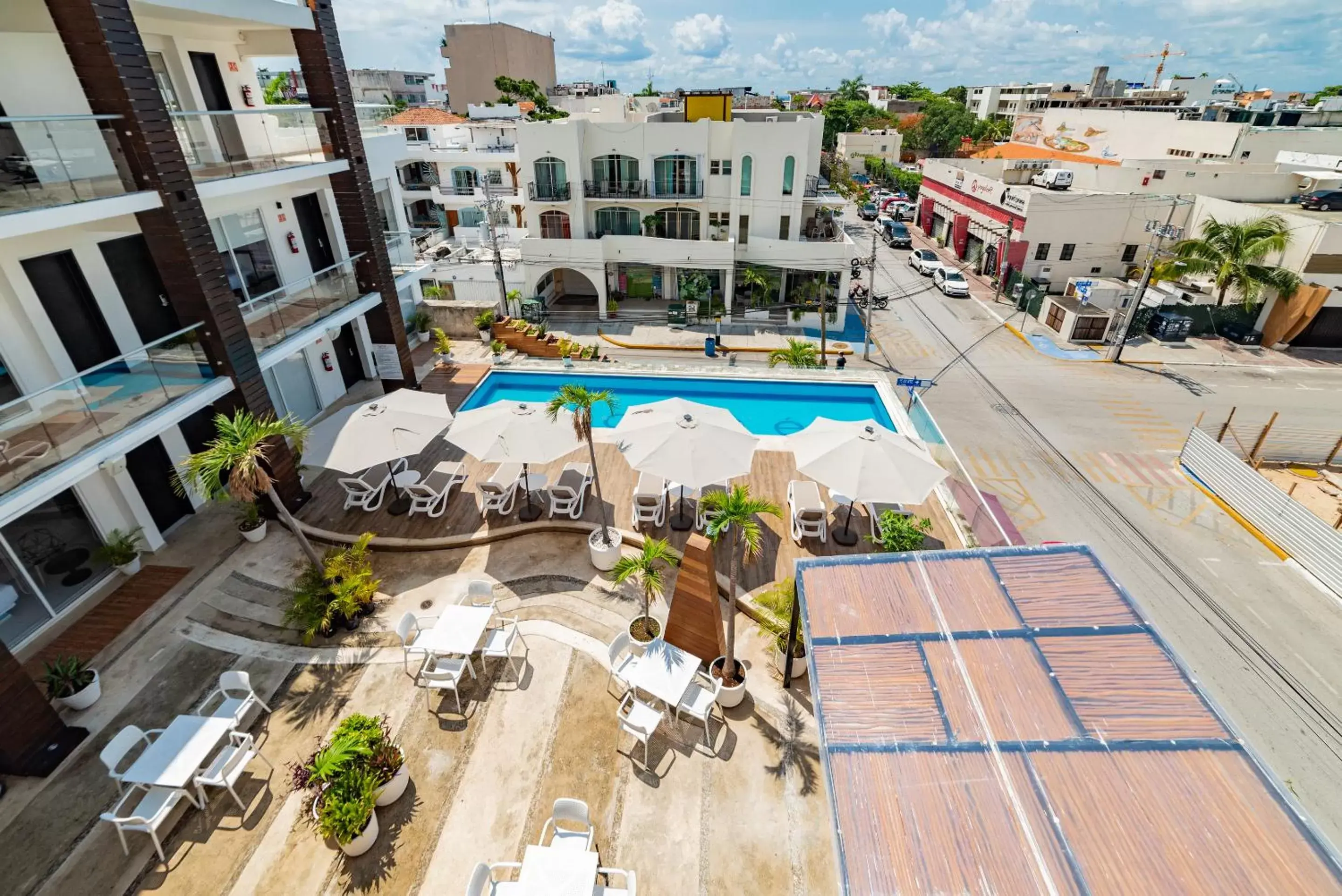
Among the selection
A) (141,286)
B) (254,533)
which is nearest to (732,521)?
(254,533)

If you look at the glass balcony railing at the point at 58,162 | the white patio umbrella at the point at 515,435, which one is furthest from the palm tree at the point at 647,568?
the glass balcony railing at the point at 58,162

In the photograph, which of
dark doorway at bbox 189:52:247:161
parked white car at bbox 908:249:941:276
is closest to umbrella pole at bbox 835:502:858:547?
dark doorway at bbox 189:52:247:161

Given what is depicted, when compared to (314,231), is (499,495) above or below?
below

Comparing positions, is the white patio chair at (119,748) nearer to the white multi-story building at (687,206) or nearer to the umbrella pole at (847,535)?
the umbrella pole at (847,535)

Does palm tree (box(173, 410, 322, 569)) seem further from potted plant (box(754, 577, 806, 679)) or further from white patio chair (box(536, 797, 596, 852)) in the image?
potted plant (box(754, 577, 806, 679))

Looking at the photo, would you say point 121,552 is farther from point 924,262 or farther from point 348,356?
point 924,262

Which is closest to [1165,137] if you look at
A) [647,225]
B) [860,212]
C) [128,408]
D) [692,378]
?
[860,212]
